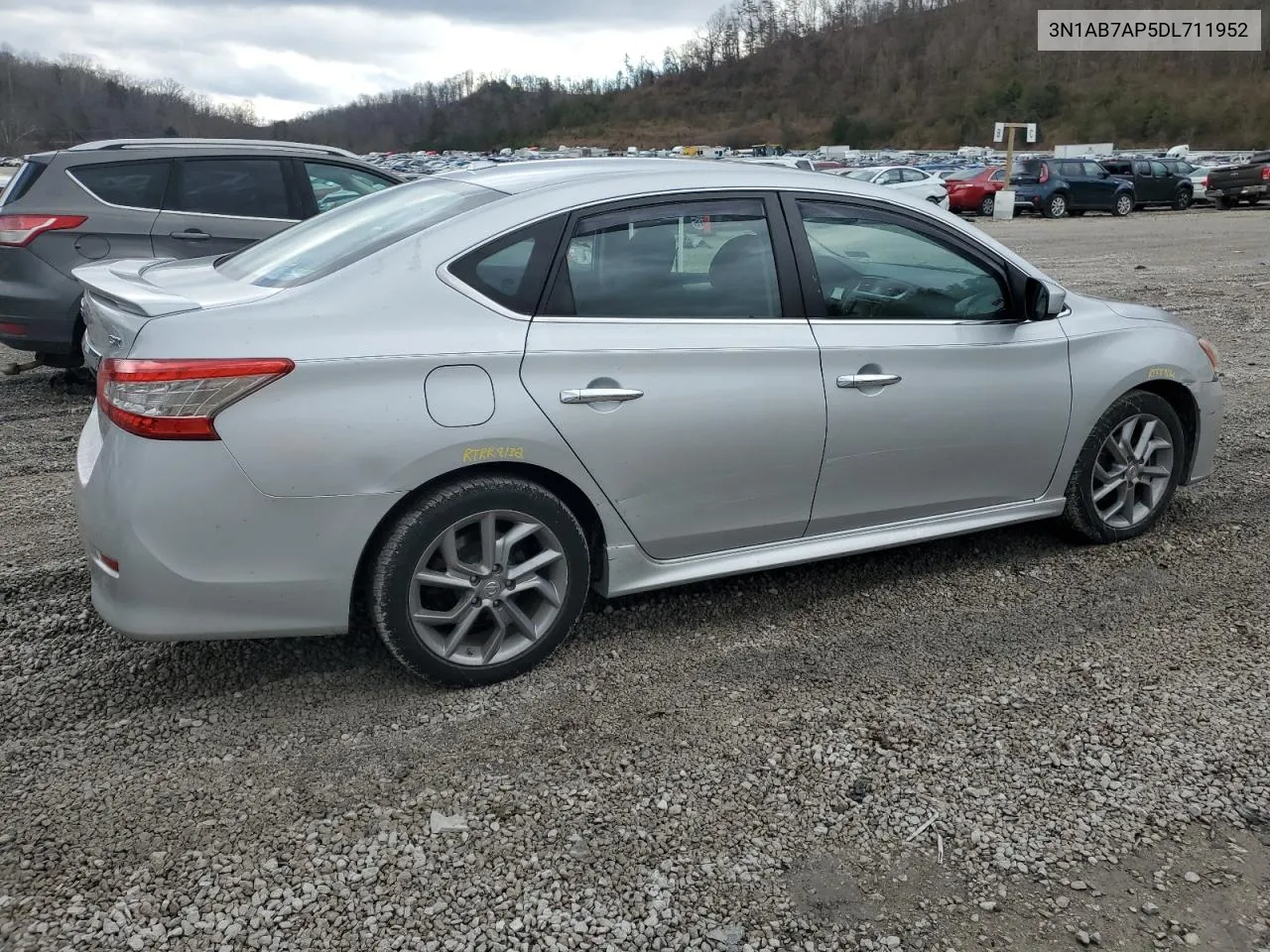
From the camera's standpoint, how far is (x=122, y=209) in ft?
23.6

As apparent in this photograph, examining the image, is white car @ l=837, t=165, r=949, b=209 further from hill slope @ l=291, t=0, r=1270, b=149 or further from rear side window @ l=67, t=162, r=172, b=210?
hill slope @ l=291, t=0, r=1270, b=149

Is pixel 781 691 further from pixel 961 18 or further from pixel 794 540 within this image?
pixel 961 18

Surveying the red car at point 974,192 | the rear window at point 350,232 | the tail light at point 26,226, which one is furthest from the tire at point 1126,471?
the red car at point 974,192

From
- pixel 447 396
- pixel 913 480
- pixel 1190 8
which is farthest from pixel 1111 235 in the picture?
pixel 1190 8

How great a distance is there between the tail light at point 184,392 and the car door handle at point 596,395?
0.91m

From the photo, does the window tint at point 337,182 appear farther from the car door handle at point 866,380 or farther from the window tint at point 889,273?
the car door handle at point 866,380

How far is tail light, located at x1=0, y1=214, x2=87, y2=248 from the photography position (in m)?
6.95

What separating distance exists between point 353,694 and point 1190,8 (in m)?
146

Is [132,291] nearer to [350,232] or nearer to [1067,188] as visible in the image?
[350,232]

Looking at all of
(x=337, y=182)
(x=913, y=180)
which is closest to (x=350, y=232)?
(x=337, y=182)

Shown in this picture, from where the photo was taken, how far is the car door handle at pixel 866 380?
3.92m

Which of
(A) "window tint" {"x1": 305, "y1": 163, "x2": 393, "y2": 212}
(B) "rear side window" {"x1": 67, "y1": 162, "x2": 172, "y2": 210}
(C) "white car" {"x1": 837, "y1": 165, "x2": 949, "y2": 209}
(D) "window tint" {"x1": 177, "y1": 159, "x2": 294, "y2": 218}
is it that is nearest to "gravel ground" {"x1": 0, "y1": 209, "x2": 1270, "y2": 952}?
(B) "rear side window" {"x1": 67, "y1": 162, "x2": 172, "y2": 210}

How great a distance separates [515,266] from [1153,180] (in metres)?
32.2

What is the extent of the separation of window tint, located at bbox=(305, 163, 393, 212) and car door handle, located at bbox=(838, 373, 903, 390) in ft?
16.8
